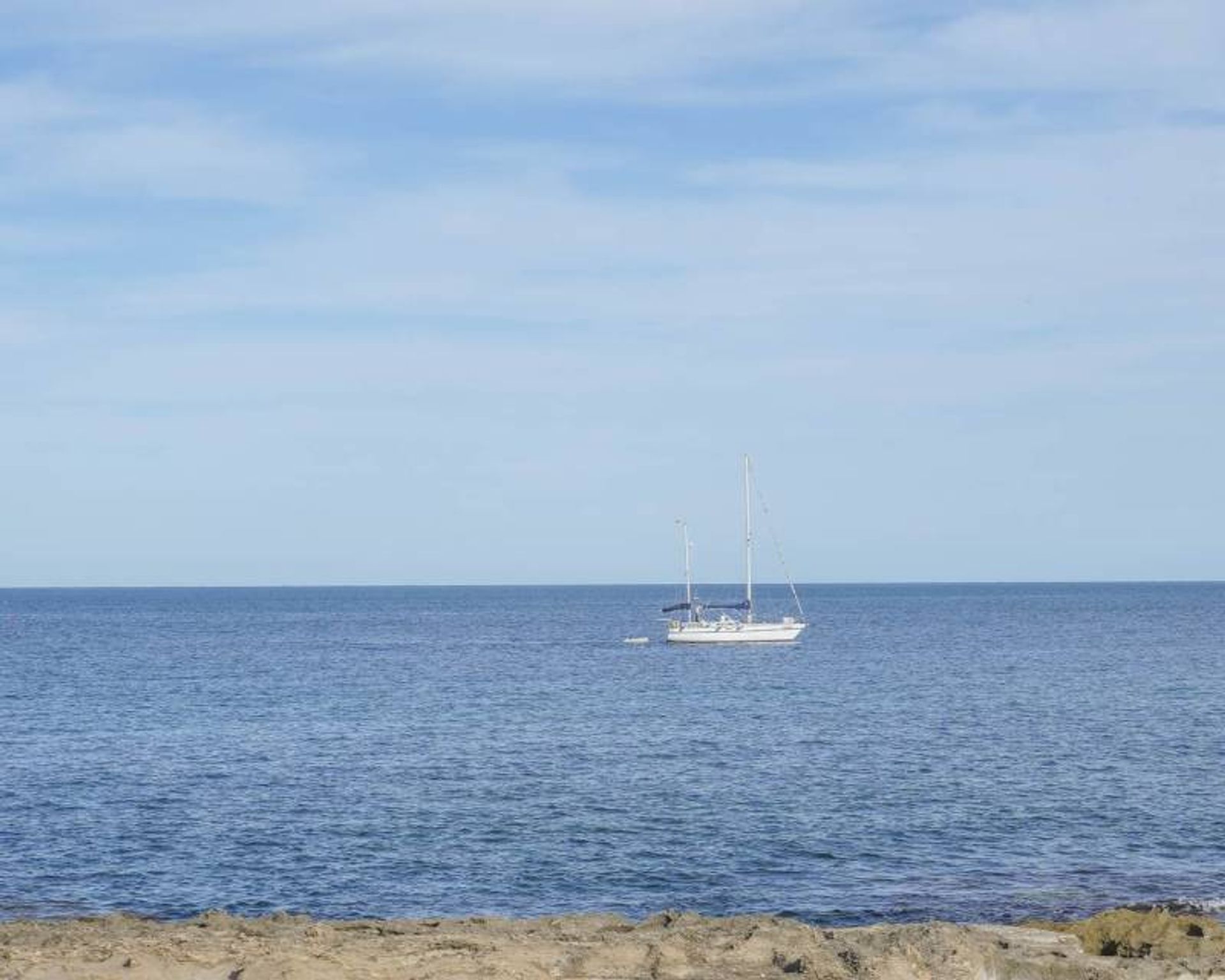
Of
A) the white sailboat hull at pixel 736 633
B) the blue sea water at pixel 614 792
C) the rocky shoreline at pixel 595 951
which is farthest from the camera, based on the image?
the white sailboat hull at pixel 736 633

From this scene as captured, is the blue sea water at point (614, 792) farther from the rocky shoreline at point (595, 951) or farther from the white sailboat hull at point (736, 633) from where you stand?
the white sailboat hull at point (736, 633)

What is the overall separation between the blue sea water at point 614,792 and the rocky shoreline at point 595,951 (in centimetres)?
748

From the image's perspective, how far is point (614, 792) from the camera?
44938mm

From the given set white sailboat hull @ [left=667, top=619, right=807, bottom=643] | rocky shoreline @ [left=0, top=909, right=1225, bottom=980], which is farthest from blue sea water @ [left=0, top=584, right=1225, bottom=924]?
white sailboat hull @ [left=667, top=619, right=807, bottom=643]

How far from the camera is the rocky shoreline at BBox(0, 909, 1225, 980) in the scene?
60.6 feet

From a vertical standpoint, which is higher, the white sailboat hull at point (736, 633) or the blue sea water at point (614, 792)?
the white sailboat hull at point (736, 633)

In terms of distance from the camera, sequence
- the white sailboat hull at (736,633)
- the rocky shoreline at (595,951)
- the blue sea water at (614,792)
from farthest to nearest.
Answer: the white sailboat hull at (736,633) < the blue sea water at (614,792) < the rocky shoreline at (595,951)

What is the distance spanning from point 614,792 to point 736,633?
73.5 m

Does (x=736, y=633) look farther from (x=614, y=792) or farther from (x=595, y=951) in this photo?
(x=595, y=951)

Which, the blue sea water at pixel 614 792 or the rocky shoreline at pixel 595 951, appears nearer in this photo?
the rocky shoreline at pixel 595 951

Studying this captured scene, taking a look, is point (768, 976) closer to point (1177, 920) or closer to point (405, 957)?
point (405, 957)

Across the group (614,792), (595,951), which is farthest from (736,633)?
(595,951)

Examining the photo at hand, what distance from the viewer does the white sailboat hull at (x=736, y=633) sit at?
388 ft

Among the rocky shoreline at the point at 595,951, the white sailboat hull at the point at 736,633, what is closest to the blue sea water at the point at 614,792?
the rocky shoreline at the point at 595,951
